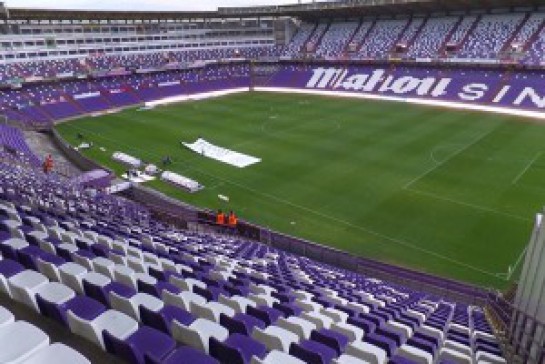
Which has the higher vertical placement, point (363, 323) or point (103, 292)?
point (103, 292)

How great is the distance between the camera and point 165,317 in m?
6.72

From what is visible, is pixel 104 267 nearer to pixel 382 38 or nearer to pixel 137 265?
pixel 137 265

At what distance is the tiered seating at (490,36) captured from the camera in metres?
57.6

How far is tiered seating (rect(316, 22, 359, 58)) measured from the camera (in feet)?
240

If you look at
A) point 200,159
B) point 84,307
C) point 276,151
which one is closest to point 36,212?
point 84,307

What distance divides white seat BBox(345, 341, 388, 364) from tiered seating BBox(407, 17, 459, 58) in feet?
201

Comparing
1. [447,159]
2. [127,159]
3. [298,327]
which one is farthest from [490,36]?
[298,327]

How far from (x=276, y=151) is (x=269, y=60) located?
44193 mm

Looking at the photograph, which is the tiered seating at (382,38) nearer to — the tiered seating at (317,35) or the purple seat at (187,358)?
the tiered seating at (317,35)

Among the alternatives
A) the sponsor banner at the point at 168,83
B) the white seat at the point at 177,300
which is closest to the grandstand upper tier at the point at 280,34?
the sponsor banner at the point at 168,83

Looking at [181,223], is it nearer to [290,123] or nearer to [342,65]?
[290,123]

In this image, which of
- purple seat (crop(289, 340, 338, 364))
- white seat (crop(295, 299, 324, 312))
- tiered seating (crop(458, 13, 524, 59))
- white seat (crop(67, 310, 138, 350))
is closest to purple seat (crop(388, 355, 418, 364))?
purple seat (crop(289, 340, 338, 364))

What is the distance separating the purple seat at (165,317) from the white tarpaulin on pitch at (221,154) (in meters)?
28.6

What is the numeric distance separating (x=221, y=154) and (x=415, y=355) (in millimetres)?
31461
